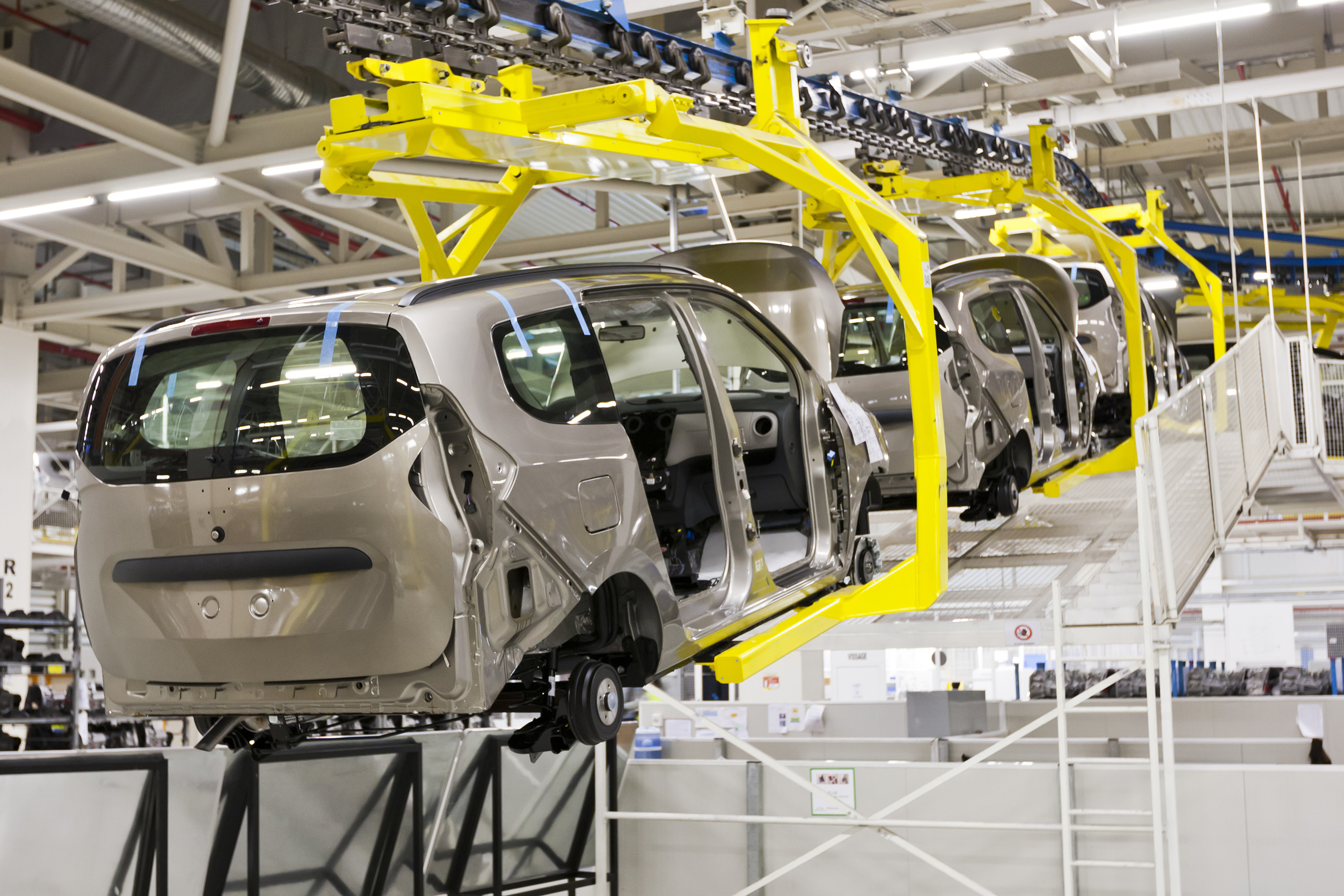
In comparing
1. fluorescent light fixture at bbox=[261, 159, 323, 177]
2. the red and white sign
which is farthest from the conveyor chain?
fluorescent light fixture at bbox=[261, 159, 323, 177]

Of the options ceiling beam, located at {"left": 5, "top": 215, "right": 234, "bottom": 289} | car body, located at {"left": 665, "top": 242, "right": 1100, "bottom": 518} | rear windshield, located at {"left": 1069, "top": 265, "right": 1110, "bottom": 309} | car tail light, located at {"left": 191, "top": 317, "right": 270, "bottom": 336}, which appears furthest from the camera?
ceiling beam, located at {"left": 5, "top": 215, "right": 234, "bottom": 289}

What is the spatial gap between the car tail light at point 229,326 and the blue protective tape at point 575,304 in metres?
0.86

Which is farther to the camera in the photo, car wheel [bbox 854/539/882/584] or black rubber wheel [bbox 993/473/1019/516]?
black rubber wheel [bbox 993/473/1019/516]

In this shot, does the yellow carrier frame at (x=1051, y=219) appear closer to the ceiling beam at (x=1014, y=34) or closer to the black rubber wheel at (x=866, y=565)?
the ceiling beam at (x=1014, y=34)

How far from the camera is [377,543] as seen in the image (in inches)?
132

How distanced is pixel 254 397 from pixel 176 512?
377mm

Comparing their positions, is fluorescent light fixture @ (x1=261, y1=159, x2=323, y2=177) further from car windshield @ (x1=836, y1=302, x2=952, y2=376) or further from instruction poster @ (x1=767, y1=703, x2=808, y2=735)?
instruction poster @ (x1=767, y1=703, x2=808, y2=735)

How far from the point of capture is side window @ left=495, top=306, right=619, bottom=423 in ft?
11.8

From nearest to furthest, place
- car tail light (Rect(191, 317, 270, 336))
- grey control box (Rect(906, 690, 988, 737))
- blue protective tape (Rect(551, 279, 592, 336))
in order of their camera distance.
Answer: car tail light (Rect(191, 317, 270, 336)), blue protective tape (Rect(551, 279, 592, 336)), grey control box (Rect(906, 690, 988, 737))

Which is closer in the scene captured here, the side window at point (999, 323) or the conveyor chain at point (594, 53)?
the conveyor chain at point (594, 53)

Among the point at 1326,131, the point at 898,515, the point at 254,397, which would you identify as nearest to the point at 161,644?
the point at 254,397

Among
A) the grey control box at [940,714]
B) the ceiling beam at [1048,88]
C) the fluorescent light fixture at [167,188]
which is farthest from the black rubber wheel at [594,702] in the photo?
the grey control box at [940,714]

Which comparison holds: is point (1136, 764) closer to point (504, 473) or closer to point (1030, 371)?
point (1030, 371)

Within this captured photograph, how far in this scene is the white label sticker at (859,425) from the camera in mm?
5461
